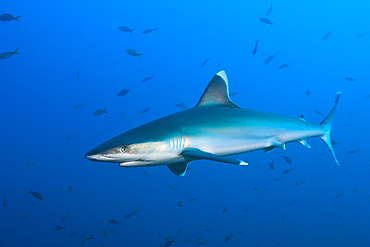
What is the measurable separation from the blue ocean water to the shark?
619 inches

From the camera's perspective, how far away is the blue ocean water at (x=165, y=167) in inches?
862

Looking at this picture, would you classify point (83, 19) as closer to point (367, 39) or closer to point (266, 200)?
point (266, 200)

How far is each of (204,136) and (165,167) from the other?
19.9 m

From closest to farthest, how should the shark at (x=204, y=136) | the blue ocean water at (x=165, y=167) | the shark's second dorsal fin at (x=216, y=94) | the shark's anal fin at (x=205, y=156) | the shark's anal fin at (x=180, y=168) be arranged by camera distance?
the shark's anal fin at (x=205, y=156)
the shark at (x=204, y=136)
the shark's anal fin at (x=180, y=168)
the shark's second dorsal fin at (x=216, y=94)
the blue ocean water at (x=165, y=167)

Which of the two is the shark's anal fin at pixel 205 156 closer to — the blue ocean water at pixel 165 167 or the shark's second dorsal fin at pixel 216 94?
the shark's second dorsal fin at pixel 216 94

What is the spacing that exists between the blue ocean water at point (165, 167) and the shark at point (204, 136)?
51.6 feet

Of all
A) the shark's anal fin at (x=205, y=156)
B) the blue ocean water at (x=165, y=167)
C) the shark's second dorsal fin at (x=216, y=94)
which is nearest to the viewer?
the shark's anal fin at (x=205, y=156)

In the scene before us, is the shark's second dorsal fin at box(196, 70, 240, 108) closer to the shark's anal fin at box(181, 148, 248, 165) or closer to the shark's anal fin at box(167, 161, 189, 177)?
the shark's anal fin at box(167, 161, 189, 177)

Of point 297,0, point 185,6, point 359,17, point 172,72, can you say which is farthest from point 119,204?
point 359,17

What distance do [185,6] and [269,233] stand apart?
3932 cm

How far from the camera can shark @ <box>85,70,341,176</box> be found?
1.84m

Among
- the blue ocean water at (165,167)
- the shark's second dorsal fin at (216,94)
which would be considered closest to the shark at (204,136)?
the shark's second dorsal fin at (216,94)

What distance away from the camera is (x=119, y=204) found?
91.7ft

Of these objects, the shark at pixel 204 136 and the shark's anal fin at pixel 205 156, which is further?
the shark at pixel 204 136
